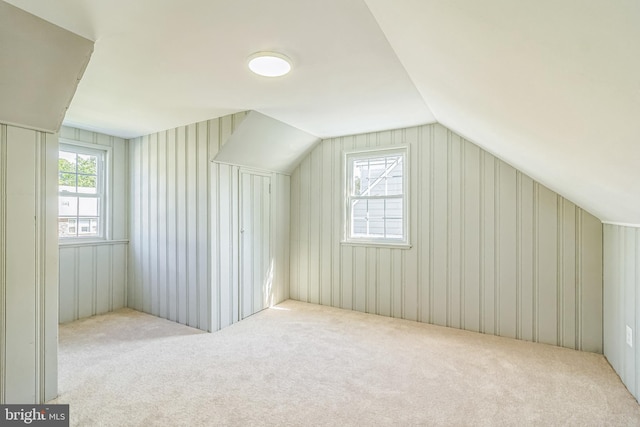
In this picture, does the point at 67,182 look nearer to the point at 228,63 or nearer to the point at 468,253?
the point at 228,63

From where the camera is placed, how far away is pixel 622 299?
2.22 meters

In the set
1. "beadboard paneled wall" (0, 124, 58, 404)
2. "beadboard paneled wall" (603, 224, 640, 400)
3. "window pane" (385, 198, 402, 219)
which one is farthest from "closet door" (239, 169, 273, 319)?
"beadboard paneled wall" (603, 224, 640, 400)

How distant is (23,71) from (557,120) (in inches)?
108

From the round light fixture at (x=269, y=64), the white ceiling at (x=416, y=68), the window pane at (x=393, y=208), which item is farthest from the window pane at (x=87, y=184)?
the window pane at (x=393, y=208)

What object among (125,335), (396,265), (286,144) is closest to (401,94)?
(286,144)

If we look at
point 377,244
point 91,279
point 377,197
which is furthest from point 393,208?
point 91,279

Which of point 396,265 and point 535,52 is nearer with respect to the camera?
point 535,52

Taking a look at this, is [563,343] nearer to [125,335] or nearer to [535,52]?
[535,52]

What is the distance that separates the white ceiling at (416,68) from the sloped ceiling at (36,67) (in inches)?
3.7

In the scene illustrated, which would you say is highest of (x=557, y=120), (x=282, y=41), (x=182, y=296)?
(x=282, y=41)

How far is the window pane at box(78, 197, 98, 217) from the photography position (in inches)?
142

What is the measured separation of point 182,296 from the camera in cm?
338

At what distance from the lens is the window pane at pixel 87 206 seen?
11.8 feet

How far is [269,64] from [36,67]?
50.8 inches
